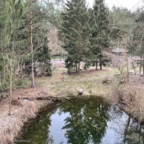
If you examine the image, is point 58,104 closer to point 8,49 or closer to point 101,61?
point 8,49

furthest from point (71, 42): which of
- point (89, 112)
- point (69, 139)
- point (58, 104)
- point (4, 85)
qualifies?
point (69, 139)

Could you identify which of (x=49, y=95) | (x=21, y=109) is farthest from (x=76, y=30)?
(x=21, y=109)

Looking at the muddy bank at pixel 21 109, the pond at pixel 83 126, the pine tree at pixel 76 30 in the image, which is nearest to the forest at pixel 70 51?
the pine tree at pixel 76 30

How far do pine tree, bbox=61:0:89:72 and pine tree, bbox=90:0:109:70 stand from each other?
1218mm

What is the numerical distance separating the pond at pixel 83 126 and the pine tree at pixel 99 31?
32.5ft

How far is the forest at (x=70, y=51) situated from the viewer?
12008mm

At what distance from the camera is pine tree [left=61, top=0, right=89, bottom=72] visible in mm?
23069

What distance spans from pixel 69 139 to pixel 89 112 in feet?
14.0

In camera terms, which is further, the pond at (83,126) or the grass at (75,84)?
the grass at (75,84)

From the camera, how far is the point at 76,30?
23.4 m

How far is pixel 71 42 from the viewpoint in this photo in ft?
76.0

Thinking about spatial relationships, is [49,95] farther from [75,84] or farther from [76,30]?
[76,30]

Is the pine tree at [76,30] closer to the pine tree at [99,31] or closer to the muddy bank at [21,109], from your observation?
the pine tree at [99,31]

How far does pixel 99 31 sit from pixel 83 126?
615 inches
